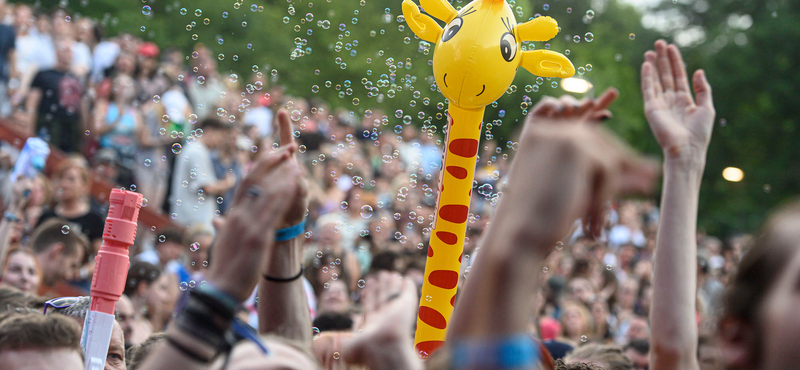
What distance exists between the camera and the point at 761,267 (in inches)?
45.9

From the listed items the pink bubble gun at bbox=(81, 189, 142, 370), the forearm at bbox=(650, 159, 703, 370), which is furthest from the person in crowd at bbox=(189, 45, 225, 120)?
the forearm at bbox=(650, 159, 703, 370)

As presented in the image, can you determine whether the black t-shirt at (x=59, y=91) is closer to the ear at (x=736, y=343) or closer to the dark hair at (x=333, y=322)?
the dark hair at (x=333, y=322)

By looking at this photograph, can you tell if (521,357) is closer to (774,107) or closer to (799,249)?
(799,249)

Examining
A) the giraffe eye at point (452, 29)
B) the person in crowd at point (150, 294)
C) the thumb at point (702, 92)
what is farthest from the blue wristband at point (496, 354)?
the person in crowd at point (150, 294)

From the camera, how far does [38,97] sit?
6992 mm

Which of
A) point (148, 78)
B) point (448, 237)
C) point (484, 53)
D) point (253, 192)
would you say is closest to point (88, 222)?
point (148, 78)

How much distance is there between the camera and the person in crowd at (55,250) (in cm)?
438

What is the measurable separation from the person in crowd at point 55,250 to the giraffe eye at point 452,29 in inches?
111

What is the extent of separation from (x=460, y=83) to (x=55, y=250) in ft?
9.48

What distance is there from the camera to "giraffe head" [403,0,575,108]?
8.78 feet

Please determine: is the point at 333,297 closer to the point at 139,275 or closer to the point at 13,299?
the point at 139,275

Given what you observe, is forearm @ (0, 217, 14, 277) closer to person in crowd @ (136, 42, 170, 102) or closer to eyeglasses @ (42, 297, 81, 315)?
eyeglasses @ (42, 297, 81, 315)

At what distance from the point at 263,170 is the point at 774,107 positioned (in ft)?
79.6

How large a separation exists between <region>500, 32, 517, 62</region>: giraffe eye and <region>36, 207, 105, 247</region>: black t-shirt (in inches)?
145
